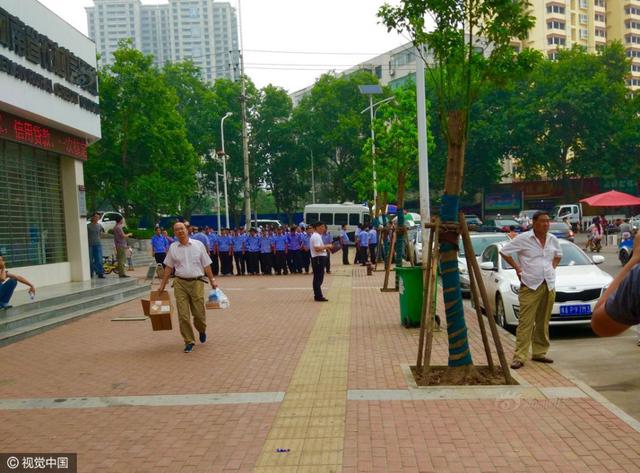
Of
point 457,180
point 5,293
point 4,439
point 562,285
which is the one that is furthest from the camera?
point 5,293

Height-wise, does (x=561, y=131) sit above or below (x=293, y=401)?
above

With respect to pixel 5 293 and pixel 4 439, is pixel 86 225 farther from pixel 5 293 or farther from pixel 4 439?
pixel 4 439

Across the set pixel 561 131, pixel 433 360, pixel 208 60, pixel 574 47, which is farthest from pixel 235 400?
pixel 208 60

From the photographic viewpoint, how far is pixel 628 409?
5.64 metres

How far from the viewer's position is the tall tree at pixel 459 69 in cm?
659

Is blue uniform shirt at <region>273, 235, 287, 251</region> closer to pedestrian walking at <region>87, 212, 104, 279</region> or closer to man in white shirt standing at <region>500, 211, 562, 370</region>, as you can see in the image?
pedestrian walking at <region>87, 212, 104, 279</region>

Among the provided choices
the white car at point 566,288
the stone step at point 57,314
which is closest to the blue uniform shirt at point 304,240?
the stone step at point 57,314

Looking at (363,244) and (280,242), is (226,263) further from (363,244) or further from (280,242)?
(363,244)

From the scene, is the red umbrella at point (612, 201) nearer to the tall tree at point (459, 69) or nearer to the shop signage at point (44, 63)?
the shop signage at point (44, 63)

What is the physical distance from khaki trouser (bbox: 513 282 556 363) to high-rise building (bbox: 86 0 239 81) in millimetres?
111488

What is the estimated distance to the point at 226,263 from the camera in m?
22.7

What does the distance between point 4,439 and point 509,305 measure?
702 centimetres

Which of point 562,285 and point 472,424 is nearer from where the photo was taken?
point 472,424

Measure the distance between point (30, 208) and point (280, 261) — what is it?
9215mm
